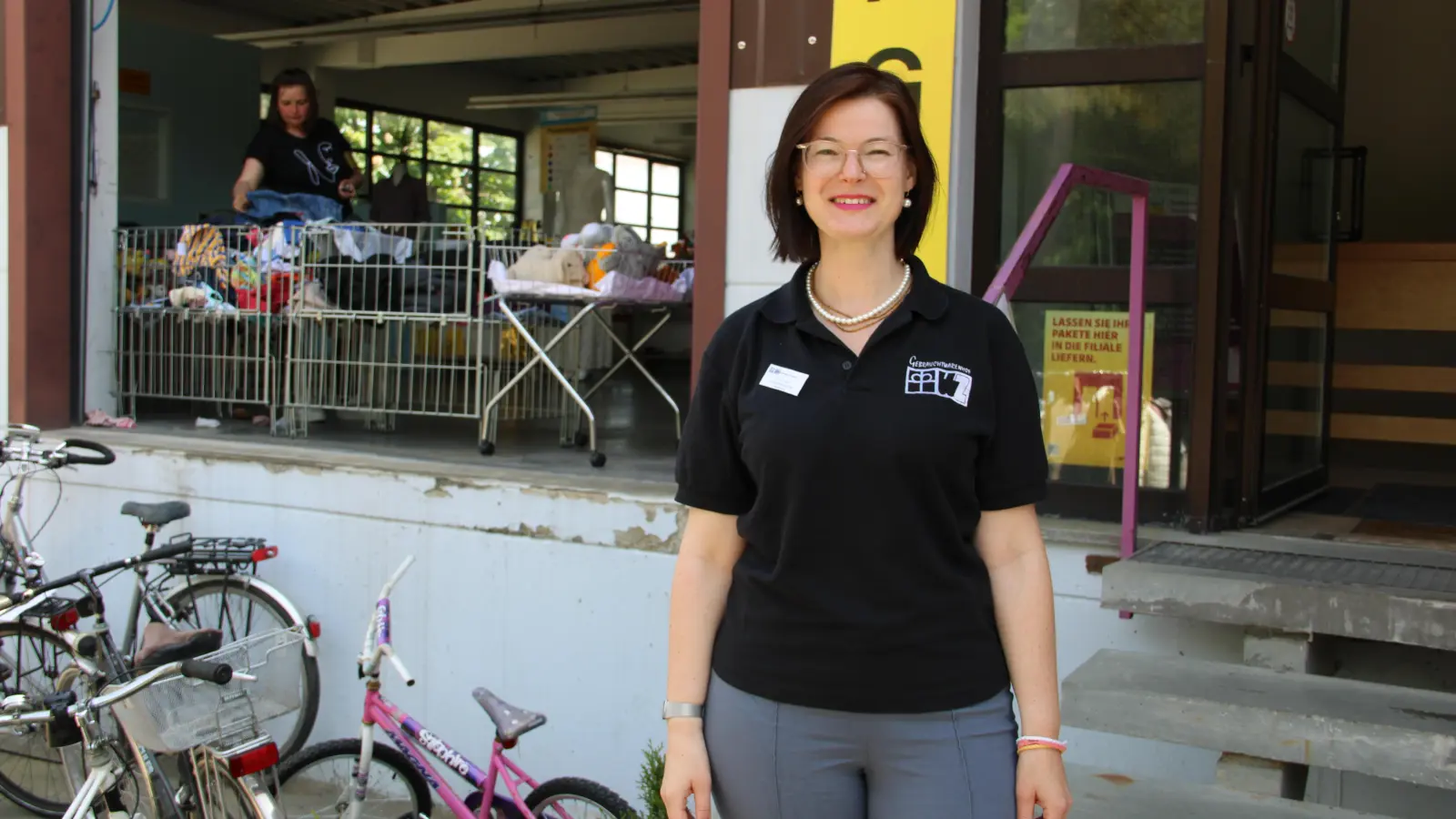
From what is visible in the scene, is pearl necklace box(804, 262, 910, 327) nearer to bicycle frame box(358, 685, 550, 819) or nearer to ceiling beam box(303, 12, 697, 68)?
bicycle frame box(358, 685, 550, 819)

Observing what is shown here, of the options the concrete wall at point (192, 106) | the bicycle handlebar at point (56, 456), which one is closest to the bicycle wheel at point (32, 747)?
the bicycle handlebar at point (56, 456)

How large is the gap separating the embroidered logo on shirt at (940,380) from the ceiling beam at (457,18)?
9026 mm

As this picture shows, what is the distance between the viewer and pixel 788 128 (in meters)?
2.09

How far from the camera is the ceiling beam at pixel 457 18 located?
10.8 metres

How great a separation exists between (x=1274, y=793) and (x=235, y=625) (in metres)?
4.03

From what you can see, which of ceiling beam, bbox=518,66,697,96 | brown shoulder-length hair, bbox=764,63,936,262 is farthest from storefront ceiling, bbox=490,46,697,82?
brown shoulder-length hair, bbox=764,63,936,262

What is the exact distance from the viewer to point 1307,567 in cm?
373

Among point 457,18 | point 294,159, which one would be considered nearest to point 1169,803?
point 294,159

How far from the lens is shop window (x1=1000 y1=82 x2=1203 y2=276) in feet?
13.8

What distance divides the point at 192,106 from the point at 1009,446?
476 inches

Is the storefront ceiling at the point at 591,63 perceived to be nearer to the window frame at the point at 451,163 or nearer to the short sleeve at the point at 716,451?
the window frame at the point at 451,163

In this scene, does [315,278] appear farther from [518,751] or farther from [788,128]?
[788,128]

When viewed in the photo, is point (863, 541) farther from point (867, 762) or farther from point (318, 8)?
point (318, 8)

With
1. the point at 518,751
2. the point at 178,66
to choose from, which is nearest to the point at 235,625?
the point at 518,751
